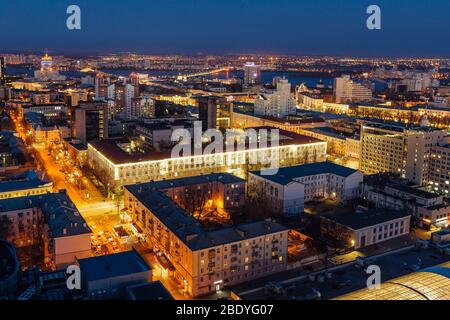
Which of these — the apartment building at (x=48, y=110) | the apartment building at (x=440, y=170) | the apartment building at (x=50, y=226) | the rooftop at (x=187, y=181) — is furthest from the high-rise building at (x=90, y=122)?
the apartment building at (x=440, y=170)

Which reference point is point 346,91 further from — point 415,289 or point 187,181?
point 415,289

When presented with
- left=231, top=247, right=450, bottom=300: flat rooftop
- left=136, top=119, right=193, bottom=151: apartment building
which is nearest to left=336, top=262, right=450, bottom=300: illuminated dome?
left=231, top=247, right=450, bottom=300: flat rooftop

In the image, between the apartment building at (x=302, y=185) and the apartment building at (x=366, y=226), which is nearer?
the apartment building at (x=366, y=226)

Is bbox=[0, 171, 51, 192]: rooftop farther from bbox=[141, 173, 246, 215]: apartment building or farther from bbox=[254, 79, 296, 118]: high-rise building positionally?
bbox=[254, 79, 296, 118]: high-rise building

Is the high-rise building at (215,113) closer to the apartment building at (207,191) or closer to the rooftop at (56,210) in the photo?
the apartment building at (207,191)

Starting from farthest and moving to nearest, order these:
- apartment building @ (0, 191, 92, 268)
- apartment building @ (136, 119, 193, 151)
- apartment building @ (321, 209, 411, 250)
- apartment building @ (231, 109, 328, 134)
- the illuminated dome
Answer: apartment building @ (231, 109, 328, 134)
apartment building @ (136, 119, 193, 151)
apartment building @ (321, 209, 411, 250)
apartment building @ (0, 191, 92, 268)
the illuminated dome

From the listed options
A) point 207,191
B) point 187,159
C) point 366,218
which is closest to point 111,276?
point 207,191
